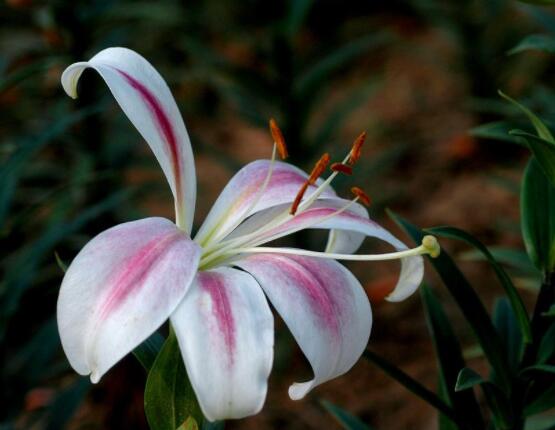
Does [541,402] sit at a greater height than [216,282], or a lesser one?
lesser

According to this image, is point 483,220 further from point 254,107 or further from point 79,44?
point 79,44

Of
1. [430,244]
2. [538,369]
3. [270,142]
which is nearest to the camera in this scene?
[430,244]

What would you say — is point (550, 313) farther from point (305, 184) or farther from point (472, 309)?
point (305, 184)

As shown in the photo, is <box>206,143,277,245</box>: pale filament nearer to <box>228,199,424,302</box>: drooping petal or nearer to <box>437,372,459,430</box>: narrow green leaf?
<box>228,199,424,302</box>: drooping petal

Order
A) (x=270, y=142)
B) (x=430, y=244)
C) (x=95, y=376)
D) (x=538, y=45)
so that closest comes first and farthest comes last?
1. (x=95, y=376)
2. (x=430, y=244)
3. (x=538, y=45)
4. (x=270, y=142)

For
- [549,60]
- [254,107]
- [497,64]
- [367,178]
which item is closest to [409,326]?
[367,178]

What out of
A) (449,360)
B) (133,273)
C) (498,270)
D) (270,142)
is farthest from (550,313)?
(270,142)
